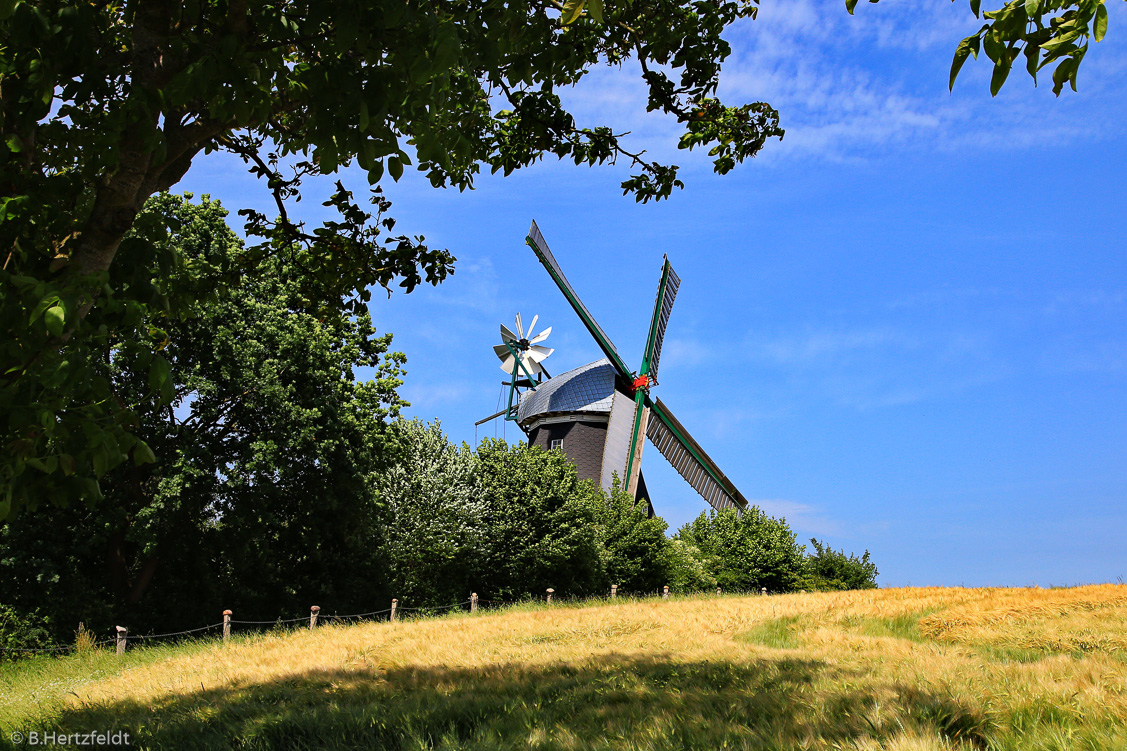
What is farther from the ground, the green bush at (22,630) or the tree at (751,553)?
the tree at (751,553)

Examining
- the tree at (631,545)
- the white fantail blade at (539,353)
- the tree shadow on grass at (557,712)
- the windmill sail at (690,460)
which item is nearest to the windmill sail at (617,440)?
the windmill sail at (690,460)

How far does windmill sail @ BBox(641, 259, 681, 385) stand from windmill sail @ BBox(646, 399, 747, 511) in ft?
7.15

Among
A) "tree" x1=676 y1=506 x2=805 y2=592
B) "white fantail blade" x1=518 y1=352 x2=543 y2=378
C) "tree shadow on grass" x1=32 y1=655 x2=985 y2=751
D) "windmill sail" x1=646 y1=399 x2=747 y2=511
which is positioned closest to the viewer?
"tree shadow on grass" x1=32 y1=655 x2=985 y2=751

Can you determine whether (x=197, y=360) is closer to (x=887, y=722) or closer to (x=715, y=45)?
(x=715, y=45)

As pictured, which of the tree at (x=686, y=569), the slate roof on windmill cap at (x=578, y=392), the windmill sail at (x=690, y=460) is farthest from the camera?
the windmill sail at (x=690, y=460)

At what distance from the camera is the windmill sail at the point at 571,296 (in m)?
39.7

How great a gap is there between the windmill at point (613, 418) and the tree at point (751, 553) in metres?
3.12

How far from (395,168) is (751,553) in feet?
126

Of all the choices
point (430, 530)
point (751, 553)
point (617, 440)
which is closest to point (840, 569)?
Result: point (751, 553)

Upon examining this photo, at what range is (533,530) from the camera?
30.0m

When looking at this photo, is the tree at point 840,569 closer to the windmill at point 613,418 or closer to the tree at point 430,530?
the windmill at point 613,418

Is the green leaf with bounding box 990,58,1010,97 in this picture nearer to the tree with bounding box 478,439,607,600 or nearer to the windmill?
the tree with bounding box 478,439,607,600

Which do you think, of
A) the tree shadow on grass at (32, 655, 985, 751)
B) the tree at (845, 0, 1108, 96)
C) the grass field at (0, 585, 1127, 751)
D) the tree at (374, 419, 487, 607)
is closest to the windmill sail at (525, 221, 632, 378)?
the tree at (374, 419, 487, 607)

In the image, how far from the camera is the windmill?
39.9m
